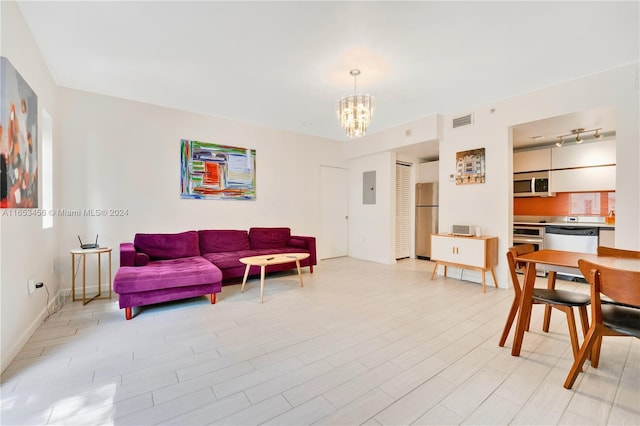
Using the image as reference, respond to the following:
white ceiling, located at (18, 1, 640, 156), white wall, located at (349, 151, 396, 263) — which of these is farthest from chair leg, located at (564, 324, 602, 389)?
white wall, located at (349, 151, 396, 263)

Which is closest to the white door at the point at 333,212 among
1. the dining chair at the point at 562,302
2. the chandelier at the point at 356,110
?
the chandelier at the point at 356,110

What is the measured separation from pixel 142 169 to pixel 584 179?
689 cm

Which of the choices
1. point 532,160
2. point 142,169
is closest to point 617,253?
point 532,160

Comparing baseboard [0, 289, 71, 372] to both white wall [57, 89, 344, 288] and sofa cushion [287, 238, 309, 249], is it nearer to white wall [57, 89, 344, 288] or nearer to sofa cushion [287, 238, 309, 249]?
white wall [57, 89, 344, 288]

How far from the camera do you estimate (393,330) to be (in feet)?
8.31

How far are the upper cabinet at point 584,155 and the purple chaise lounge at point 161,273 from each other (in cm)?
567

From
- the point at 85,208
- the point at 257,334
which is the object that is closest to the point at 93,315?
the point at 85,208

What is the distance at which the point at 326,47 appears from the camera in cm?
263

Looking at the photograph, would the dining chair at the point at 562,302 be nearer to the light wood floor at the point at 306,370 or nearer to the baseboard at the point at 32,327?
the light wood floor at the point at 306,370

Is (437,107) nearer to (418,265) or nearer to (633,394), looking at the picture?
(418,265)

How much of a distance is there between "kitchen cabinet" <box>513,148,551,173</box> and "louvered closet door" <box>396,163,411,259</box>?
2022 mm

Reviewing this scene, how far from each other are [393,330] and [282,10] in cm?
285

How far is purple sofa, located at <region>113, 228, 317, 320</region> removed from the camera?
9.41ft

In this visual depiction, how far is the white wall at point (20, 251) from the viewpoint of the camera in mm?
1961
